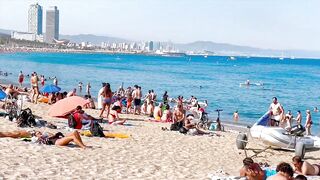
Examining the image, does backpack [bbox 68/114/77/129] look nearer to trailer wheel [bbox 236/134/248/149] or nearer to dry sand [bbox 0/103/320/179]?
dry sand [bbox 0/103/320/179]

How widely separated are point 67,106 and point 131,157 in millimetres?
5960

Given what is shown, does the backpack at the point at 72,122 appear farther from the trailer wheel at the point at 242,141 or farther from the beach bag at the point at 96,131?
the trailer wheel at the point at 242,141

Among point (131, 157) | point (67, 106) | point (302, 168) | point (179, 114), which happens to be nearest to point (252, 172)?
point (302, 168)

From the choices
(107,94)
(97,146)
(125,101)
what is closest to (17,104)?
(107,94)

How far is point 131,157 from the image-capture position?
432 inches

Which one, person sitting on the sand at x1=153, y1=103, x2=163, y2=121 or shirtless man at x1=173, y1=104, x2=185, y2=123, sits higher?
shirtless man at x1=173, y1=104, x2=185, y2=123

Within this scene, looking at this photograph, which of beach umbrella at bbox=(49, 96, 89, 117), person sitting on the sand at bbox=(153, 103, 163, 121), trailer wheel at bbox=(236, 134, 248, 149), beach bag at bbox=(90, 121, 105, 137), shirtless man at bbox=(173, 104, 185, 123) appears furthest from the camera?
person sitting on the sand at bbox=(153, 103, 163, 121)

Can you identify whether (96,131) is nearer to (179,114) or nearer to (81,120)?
(81,120)

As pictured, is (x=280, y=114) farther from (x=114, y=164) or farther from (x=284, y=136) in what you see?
(x=114, y=164)

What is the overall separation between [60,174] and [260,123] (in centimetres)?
646

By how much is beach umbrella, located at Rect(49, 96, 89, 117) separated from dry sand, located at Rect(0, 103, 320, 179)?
3.03ft

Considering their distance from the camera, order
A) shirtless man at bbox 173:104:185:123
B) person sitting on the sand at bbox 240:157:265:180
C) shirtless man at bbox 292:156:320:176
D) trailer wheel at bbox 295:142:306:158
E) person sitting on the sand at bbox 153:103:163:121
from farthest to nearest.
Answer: person sitting on the sand at bbox 153:103:163:121
shirtless man at bbox 173:104:185:123
trailer wheel at bbox 295:142:306:158
shirtless man at bbox 292:156:320:176
person sitting on the sand at bbox 240:157:265:180

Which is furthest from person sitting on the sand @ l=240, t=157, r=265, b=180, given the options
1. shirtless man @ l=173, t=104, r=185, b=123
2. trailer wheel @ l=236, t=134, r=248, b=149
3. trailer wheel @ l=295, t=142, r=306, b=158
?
shirtless man @ l=173, t=104, r=185, b=123

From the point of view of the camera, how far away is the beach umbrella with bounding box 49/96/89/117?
635 inches
